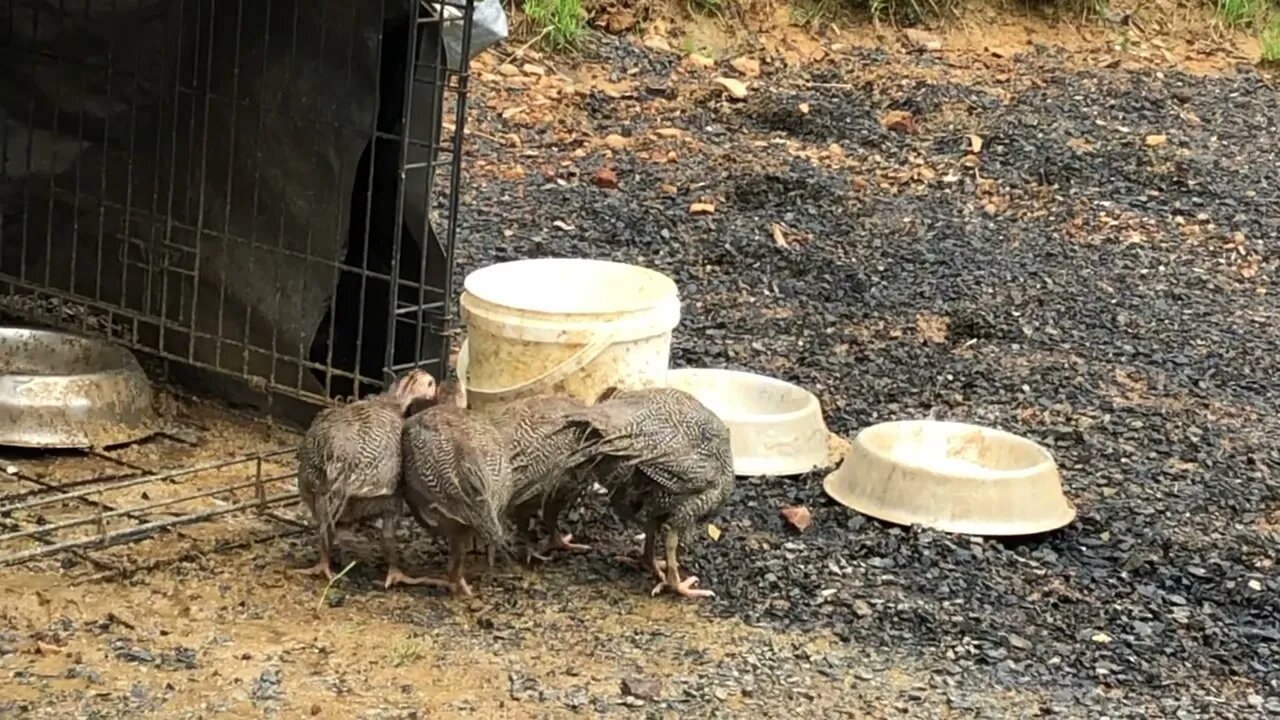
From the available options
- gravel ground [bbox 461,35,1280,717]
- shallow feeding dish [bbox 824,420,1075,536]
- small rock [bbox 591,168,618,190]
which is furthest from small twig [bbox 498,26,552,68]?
shallow feeding dish [bbox 824,420,1075,536]

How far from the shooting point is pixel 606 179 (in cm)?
908

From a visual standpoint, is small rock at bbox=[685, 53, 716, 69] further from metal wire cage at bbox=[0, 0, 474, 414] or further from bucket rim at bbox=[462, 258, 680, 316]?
bucket rim at bbox=[462, 258, 680, 316]

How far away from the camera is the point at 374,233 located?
18.8ft

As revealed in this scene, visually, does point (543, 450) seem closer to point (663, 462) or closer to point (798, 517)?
point (663, 462)

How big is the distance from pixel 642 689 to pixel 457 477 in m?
0.66

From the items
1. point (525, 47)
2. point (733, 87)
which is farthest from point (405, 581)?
point (525, 47)

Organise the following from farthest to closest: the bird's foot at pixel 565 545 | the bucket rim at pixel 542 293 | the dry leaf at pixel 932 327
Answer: the dry leaf at pixel 932 327
the bucket rim at pixel 542 293
the bird's foot at pixel 565 545

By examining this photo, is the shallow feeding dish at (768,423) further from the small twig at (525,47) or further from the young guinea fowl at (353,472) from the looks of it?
the small twig at (525,47)

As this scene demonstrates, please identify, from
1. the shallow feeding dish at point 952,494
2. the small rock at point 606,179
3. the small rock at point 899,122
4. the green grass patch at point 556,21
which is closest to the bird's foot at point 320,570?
the shallow feeding dish at point 952,494

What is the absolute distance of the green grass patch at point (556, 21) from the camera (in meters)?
11.2

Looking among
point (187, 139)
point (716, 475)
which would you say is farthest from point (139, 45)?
point (716, 475)

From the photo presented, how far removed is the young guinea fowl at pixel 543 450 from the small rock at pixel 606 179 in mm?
4321

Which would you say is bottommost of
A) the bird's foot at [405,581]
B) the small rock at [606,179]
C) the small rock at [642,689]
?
the bird's foot at [405,581]

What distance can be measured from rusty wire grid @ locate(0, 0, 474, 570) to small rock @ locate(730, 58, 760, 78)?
5.51m
